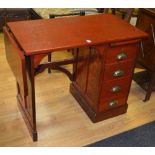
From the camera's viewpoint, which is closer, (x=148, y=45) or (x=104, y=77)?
(x=104, y=77)

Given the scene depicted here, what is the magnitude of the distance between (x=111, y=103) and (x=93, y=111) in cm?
17

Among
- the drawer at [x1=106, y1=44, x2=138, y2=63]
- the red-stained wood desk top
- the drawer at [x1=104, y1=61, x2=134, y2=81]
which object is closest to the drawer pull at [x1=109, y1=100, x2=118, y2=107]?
the drawer at [x1=104, y1=61, x2=134, y2=81]

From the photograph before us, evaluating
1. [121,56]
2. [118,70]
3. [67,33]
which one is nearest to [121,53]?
[121,56]

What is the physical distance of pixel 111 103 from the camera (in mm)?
2064

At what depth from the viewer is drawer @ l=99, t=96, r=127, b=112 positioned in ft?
6.64

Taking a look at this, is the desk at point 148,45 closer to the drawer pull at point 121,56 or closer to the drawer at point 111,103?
the drawer at point 111,103

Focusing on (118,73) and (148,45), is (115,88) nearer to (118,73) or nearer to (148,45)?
(118,73)

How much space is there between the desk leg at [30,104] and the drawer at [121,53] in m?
0.58

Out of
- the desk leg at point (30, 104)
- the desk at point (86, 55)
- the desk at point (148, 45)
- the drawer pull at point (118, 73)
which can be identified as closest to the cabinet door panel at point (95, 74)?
the desk at point (86, 55)

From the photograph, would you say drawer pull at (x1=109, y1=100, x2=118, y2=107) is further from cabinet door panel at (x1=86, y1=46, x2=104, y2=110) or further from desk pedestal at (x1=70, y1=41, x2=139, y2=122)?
cabinet door panel at (x1=86, y1=46, x2=104, y2=110)

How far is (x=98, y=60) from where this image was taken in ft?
6.03

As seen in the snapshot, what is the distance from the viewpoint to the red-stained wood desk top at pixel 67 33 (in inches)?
60.3

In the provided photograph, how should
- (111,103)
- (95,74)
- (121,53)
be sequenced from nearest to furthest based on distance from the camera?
(121,53) < (95,74) < (111,103)

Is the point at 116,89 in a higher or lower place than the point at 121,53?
lower
